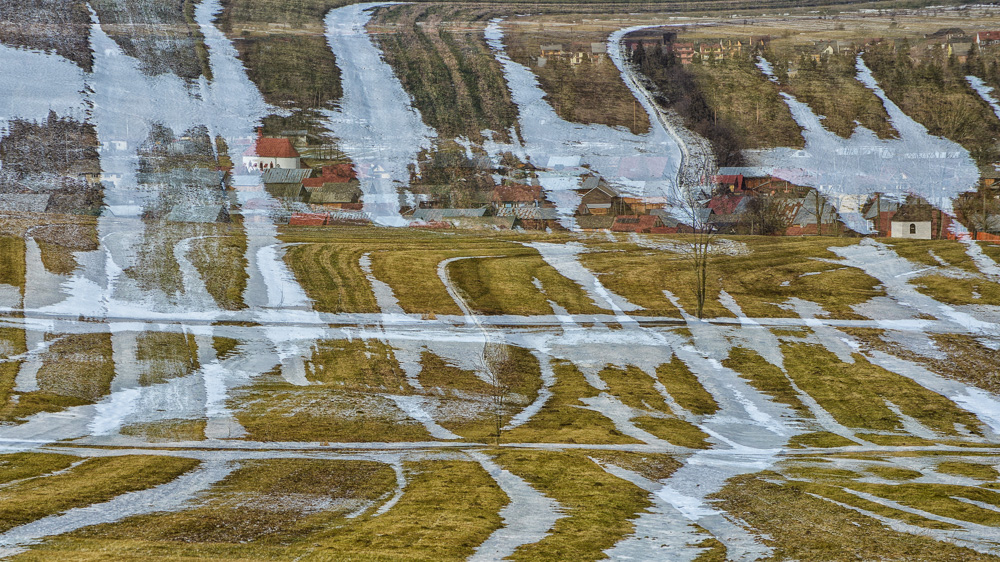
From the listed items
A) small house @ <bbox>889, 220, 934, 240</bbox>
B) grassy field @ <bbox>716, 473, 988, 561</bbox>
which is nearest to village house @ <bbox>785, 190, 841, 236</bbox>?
small house @ <bbox>889, 220, 934, 240</bbox>

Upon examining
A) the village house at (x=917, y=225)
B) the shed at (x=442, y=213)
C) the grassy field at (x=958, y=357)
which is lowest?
the grassy field at (x=958, y=357)

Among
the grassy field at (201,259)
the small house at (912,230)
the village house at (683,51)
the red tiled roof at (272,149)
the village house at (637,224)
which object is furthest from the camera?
the village house at (683,51)

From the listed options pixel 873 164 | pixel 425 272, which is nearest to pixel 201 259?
pixel 425 272

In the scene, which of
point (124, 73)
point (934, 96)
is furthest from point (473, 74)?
point (934, 96)

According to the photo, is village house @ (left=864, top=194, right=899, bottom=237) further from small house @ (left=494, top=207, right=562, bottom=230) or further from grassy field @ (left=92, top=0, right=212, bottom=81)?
grassy field @ (left=92, top=0, right=212, bottom=81)

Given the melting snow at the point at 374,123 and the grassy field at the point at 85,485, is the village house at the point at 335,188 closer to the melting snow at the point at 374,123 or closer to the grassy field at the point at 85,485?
the melting snow at the point at 374,123

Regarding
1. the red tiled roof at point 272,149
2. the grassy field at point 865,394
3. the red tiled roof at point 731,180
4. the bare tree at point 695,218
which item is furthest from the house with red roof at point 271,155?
the grassy field at point 865,394
